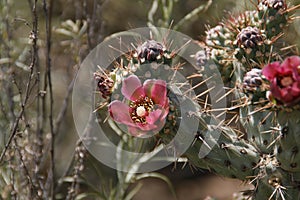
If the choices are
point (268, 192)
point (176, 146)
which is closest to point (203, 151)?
point (176, 146)

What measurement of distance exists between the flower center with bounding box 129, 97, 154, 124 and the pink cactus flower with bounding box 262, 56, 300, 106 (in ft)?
1.02

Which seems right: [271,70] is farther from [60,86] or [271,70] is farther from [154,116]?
[60,86]

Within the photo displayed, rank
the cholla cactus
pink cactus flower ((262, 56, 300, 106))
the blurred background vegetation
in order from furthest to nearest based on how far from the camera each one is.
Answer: the blurred background vegetation → the cholla cactus → pink cactus flower ((262, 56, 300, 106))

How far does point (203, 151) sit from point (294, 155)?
233 millimetres

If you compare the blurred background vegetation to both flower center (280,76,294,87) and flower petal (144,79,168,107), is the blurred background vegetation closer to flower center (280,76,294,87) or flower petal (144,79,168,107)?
flower petal (144,79,168,107)

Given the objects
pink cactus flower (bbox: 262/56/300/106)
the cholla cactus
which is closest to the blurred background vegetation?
the cholla cactus

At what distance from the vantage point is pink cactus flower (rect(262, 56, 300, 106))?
1271mm

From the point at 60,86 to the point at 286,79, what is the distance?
2.70 metres

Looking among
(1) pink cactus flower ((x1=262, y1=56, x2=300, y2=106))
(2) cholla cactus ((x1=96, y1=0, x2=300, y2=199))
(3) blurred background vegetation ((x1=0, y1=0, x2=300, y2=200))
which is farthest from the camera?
(3) blurred background vegetation ((x1=0, y1=0, x2=300, y2=200))

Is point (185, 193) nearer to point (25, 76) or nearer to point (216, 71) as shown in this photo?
point (25, 76)

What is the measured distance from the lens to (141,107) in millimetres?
1469

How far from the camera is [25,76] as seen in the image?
8.59ft

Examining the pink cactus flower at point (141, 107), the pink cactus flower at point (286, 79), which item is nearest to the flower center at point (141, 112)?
the pink cactus flower at point (141, 107)

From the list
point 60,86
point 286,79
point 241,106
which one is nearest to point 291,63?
point 286,79
